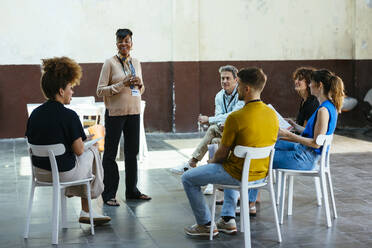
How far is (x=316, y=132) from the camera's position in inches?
192

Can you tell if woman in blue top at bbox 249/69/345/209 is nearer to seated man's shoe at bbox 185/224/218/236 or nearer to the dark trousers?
seated man's shoe at bbox 185/224/218/236

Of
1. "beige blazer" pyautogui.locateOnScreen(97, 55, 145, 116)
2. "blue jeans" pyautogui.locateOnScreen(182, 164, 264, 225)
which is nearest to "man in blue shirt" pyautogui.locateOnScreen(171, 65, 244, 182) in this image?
"beige blazer" pyautogui.locateOnScreen(97, 55, 145, 116)

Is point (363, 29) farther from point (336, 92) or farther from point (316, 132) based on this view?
point (316, 132)

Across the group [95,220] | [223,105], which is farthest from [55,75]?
[223,105]

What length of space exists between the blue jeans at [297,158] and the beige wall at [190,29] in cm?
594

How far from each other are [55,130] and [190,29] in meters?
6.61

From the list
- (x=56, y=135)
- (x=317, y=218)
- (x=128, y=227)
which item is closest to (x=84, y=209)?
(x=128, y=227)

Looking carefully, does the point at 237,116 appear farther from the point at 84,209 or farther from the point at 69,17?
the point at 69,17

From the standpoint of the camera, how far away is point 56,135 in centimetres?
442

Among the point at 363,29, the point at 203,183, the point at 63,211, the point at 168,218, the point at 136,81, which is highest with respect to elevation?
the point at 363,29

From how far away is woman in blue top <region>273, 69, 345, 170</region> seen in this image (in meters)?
4.88

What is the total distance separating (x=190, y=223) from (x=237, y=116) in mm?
1263

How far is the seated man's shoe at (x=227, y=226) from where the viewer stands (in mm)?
4695

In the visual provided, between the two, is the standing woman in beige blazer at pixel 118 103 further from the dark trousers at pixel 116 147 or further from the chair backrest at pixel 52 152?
the chair backrest at pixel 52 152
